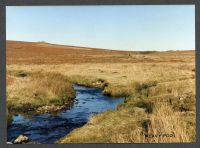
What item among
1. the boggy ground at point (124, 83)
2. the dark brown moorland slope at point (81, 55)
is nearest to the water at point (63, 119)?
the boggy ground at point (124, 83)

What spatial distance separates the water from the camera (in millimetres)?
13492

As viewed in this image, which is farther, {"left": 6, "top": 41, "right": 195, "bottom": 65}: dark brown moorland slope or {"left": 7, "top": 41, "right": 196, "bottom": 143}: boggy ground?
{"left": 6, "top": 41, "right": 195, "bottom": 65}: dark brown moorland slope

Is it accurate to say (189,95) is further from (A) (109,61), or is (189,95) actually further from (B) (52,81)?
(B) (52,81)

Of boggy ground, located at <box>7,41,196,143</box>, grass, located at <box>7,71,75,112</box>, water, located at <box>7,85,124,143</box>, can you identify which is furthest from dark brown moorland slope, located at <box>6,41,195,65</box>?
water, located at <box>7,85,124,143</box>

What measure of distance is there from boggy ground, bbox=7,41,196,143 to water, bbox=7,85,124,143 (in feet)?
0.69

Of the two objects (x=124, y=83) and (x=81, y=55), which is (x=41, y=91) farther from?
(x=124, y=83)

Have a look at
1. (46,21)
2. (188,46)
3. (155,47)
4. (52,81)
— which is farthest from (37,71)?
(188,46)

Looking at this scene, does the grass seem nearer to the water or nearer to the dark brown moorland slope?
the water

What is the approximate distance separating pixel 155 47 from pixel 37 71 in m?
3.64

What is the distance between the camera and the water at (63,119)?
1349cm

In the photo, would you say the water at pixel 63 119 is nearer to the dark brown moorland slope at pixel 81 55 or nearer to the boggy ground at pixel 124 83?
the boggy ground at pixel 124 83

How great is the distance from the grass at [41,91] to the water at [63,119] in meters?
0.28

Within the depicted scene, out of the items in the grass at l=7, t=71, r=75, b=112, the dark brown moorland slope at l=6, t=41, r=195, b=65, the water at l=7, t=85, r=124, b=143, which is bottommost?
the water at l=7, t=85, r=124, b=143

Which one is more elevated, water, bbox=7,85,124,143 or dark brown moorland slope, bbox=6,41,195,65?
dark brown moorland slope, bbox=6,41,195,65
